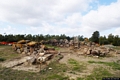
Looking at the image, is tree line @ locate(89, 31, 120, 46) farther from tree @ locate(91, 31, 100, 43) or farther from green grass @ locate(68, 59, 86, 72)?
green grass @ locate(68, 59, 86, 72)

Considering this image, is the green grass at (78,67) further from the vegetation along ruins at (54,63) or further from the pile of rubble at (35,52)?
the pile of rubble at (35,52)

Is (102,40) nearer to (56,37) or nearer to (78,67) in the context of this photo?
(56,37)

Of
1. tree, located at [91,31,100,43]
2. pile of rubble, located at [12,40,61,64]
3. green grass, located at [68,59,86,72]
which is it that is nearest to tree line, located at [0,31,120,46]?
tree, located at [91,31,100,43]

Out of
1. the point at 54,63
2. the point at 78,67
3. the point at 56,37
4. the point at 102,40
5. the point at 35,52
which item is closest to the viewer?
the point at 78,67

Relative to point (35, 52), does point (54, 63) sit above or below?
below

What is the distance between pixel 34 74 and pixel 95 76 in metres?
3.06

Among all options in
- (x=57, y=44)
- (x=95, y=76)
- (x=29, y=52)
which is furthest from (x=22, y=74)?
(x=57, y=44)

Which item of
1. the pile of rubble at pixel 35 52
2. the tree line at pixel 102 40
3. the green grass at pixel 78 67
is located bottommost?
the green grass at pixel 78 67

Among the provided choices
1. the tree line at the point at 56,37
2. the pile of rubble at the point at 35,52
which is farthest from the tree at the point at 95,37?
the pile of rubble at the point at 35,52

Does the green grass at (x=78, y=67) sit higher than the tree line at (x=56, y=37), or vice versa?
the tree line at (x=56, y=37)

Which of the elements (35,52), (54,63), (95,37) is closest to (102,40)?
(95,37)

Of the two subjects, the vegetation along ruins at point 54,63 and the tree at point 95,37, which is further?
the tree at point 95,37

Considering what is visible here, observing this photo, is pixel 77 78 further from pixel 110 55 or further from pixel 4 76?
pixel 110 55

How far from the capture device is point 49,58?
11.0 m
